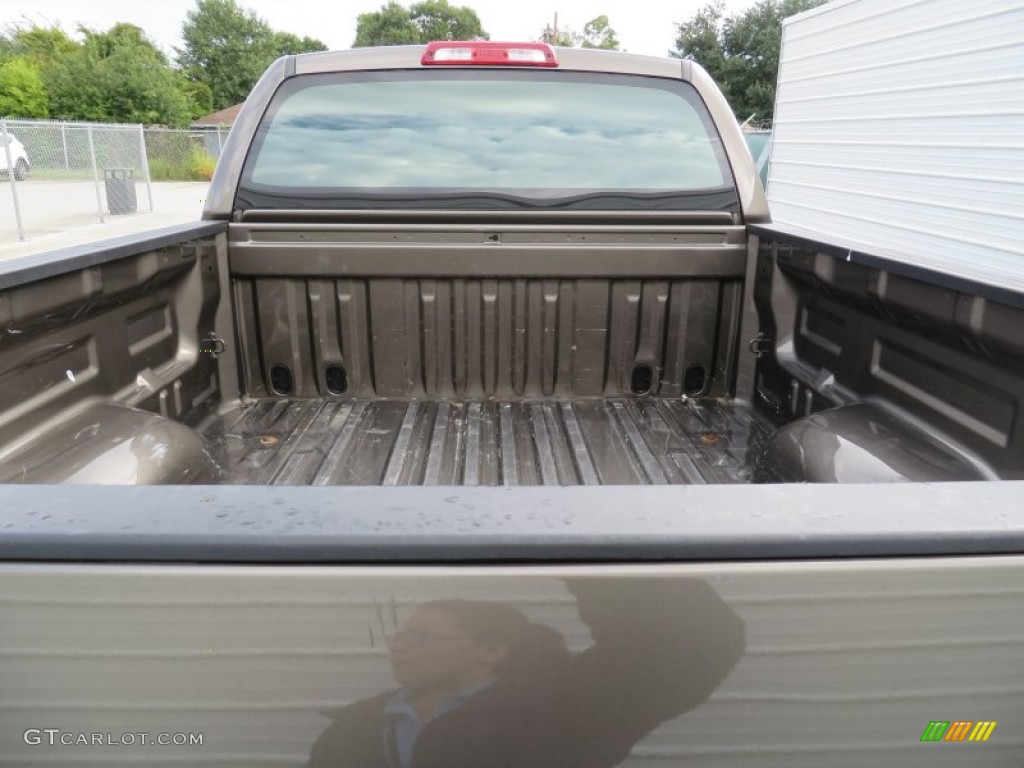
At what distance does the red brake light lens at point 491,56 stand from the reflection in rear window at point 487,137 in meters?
0.05

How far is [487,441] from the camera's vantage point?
2799 mm

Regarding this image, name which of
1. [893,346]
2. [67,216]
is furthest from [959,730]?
[67,216]

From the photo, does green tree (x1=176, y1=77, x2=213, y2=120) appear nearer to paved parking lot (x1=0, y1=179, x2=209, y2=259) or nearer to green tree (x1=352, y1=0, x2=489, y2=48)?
green tree (x1=352, y1=0, x2=489, y2=48)

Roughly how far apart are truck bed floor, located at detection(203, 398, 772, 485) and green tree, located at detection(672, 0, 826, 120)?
40.8m

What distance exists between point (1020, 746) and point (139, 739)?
103 centimetres

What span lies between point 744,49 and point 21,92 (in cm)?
3807

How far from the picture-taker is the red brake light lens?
299 cm

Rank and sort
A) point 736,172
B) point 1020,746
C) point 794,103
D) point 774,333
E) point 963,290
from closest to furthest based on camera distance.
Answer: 1. point 1020,746
2. point 963,290
3. point 774,333
4. point 736,172
5. point 794,103

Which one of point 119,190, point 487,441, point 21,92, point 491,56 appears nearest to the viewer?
point 487,441

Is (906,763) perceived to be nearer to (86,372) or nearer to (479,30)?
(86,372)

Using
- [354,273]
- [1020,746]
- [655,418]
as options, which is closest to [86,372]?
[354,273]

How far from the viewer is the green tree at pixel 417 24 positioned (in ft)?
237

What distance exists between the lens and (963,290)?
1.70 metres

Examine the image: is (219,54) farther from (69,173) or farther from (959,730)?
(959,730)
